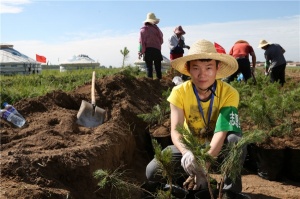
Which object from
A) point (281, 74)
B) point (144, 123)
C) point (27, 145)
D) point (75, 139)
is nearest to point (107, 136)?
point (75, 139)

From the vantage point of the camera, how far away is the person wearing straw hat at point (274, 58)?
9.21m

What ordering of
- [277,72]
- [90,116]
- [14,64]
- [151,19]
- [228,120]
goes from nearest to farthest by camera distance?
[228,120] → [90,116] → [151,19] → [277,72] → [14,64]

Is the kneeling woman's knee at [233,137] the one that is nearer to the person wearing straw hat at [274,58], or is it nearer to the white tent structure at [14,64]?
the person wearing straw hat at [274,58]

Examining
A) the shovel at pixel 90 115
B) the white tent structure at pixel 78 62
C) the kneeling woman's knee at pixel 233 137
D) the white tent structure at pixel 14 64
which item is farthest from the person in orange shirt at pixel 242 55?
the white tent structure at pixel 78 62

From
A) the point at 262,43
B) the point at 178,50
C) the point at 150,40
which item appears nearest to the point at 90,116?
the point at 150,40

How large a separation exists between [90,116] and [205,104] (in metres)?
2.01

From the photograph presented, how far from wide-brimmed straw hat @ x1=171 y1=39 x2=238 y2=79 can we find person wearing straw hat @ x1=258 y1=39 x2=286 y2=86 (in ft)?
22.3

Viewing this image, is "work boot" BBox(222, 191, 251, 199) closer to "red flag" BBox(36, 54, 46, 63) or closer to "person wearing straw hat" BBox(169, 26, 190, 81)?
"person wearing straw hat" BBox(169, 26, 190, 81)

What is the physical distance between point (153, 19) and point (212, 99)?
579 centimetres

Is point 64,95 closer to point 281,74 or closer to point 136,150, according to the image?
point 136,150

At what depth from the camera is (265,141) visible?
12.0 ft

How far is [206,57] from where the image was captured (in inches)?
99.1

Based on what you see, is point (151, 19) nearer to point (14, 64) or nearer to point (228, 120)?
point (228, 120)

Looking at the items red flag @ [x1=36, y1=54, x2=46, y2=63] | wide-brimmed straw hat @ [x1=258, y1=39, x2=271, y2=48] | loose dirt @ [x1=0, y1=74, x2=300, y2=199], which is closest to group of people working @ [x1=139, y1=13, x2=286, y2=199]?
loose dirt @ [x1=0, y1=74, x2=300, y2=199]
